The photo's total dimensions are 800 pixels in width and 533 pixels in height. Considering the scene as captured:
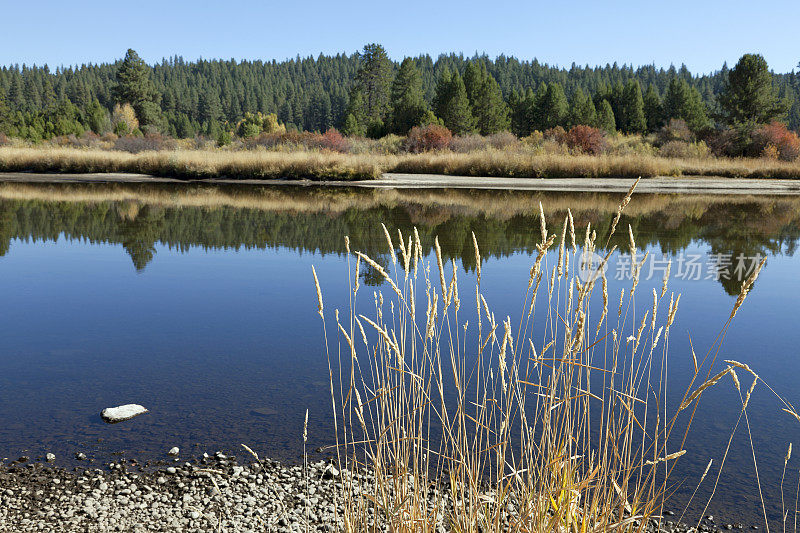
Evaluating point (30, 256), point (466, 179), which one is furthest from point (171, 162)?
point (30, 256)

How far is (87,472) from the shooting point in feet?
9.92

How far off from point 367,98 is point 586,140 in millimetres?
26396

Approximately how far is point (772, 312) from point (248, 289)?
522 centimetres

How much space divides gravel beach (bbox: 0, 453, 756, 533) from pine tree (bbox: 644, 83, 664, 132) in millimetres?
53464

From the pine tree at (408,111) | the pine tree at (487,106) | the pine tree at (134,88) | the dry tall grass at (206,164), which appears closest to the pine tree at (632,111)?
the pine tree at (487,106)

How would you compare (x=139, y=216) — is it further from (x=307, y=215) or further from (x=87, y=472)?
(x=87, y=472)

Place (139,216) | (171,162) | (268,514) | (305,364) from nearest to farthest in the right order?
(268,514)
(305,364)
(139,216)
(171,162)

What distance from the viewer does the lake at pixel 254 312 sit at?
3.46 meters

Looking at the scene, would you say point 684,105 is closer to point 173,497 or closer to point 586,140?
point 586,140

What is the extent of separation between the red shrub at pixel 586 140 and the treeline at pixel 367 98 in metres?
8.97

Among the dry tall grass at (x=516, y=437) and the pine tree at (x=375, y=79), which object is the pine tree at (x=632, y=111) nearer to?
the pine tree at (x=375, y=79)

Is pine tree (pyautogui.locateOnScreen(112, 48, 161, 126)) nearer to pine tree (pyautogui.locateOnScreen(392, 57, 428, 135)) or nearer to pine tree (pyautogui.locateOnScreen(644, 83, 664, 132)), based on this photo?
pine tree (pyautogui.locateOnScreen(392, 57, 428, 135))

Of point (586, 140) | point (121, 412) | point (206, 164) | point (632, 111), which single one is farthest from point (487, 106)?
point (121, 412)

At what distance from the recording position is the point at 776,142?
104 ft
